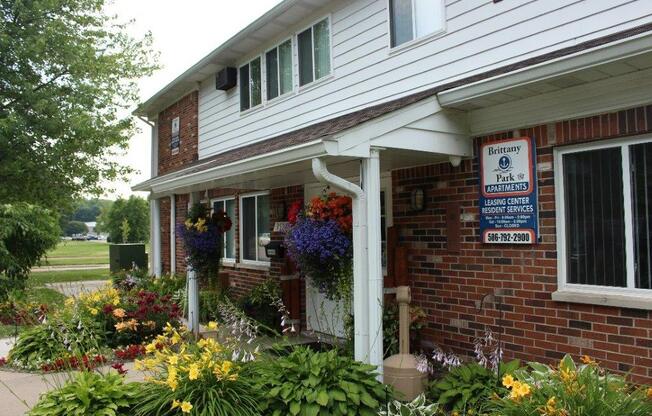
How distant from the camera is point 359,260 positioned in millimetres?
4840

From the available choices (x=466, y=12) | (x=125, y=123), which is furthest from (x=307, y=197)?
(x=125, y=123)

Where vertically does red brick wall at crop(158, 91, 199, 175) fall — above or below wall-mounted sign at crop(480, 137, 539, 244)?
above

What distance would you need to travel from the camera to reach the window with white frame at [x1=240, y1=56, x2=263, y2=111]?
387 inches

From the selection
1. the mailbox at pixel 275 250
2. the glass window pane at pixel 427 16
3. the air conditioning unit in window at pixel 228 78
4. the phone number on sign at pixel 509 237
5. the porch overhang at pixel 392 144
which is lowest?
the mailbox at pixel 275 250

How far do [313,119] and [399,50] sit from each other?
203cm

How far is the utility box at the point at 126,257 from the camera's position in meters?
17.2

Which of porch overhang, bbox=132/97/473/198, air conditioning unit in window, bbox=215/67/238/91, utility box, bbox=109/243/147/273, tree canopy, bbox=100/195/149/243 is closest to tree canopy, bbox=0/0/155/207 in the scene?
utility box, bbox=109/243/147/273

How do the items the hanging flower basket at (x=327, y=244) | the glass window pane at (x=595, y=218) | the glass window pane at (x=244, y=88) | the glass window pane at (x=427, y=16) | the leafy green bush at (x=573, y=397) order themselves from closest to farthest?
the leafy green bush at (x=573, y=397) < the glass window pane at (x=595, y=218) < the hanging flower basket at (x=327, y=244) < the glass window pane at (x=427, y=16) < the glass window pane at (x=244, y=88)

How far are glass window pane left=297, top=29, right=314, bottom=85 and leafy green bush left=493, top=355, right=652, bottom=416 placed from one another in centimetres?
603

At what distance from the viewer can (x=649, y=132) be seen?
4172 millimetres

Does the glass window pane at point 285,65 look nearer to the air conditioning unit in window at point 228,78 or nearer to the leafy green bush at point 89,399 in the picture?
the air conditioning unit in window at point 228,78

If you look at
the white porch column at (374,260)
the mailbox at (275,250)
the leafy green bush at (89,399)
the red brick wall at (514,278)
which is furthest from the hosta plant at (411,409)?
the mailbox at (275,250)

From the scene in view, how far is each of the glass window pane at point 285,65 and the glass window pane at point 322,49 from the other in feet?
2.61

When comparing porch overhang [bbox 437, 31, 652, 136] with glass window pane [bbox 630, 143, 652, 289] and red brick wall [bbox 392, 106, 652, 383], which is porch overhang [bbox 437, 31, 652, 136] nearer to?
red brick wall [bbox 392, 106, 652, 383]
